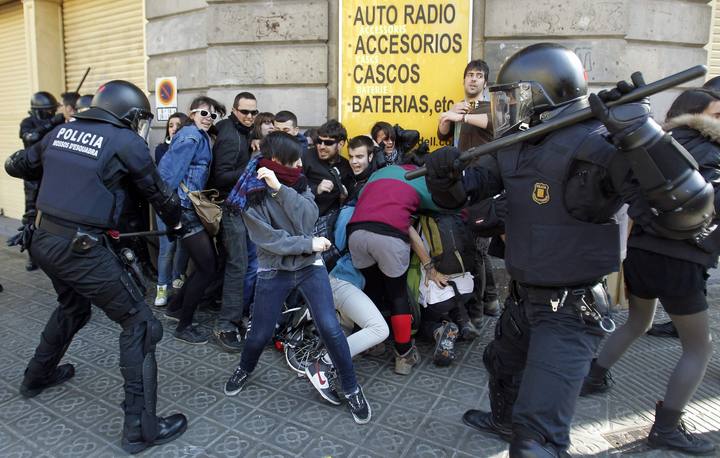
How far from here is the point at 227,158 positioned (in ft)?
14.7

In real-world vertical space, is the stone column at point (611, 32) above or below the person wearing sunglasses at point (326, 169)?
above

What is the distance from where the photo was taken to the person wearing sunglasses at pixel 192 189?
13.8 feet

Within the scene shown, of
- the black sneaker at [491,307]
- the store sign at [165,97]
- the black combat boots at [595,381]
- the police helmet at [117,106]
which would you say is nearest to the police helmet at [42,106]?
the store sign at [165,97]

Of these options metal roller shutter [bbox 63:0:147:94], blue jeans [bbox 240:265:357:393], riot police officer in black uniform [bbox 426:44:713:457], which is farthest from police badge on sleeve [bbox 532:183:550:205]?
metal roller shutter [bbox 63:0:147:94]

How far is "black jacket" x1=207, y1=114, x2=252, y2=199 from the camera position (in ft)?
14.7

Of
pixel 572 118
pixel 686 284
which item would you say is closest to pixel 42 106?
pixel 572 118

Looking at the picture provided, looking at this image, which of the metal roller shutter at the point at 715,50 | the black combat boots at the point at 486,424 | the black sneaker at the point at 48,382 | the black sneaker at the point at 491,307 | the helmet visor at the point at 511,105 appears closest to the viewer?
the helmet visor at the point at 511,105

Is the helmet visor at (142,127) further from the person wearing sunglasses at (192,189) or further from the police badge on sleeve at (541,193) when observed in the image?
the police badge on sleeve at (541,193)

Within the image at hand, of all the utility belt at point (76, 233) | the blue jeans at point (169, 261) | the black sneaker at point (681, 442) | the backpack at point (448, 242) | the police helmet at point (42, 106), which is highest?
the police helmet at point (42, 106)

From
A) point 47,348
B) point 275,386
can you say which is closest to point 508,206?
point 275,386

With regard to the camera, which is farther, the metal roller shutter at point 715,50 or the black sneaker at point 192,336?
the metal roller shutter at point 715,50

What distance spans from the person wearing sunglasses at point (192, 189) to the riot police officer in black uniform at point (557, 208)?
247cm

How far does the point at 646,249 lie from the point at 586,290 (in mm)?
1025

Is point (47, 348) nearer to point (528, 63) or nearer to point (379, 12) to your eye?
point (528, 63)
